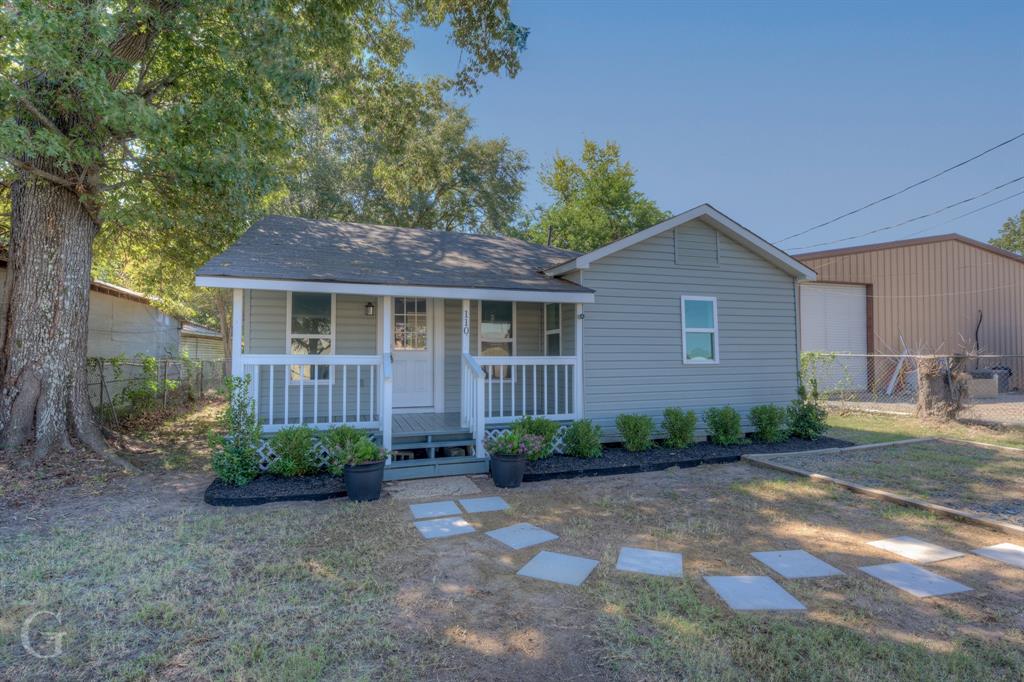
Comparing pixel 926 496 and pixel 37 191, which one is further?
pixel 37 191

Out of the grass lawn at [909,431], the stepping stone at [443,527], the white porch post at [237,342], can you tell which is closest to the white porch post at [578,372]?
the stepping stone at [443,527]

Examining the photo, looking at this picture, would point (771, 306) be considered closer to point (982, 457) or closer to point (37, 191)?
point (982, 457)

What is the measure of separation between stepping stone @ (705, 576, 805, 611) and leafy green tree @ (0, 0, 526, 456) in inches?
287

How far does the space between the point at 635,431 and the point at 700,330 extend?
7.72 ft

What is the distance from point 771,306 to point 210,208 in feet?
32.2

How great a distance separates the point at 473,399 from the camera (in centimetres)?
703

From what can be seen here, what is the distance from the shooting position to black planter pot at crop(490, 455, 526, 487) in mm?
5992

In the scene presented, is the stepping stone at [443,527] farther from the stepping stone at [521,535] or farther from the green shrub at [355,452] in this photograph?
the green shrub at [355,452]

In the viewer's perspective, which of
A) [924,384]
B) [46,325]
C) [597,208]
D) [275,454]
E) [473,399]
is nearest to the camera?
[275,454]

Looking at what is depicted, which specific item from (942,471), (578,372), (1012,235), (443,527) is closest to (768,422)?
(942,471)

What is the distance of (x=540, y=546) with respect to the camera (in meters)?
4.15

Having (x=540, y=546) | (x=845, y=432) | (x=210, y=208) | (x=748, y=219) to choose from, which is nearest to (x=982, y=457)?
(x=845, y=432)

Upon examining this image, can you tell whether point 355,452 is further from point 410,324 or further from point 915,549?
point 915,549

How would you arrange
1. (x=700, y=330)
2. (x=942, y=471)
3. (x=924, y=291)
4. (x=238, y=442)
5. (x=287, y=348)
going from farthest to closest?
(x=924, y=291), (x=700, y=330), (x=287, y=348), (x=942, y=471), (x=238, y=442)
